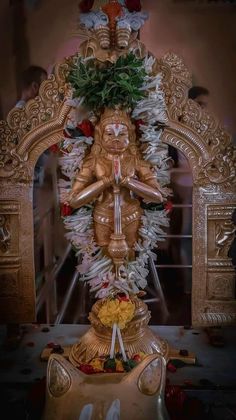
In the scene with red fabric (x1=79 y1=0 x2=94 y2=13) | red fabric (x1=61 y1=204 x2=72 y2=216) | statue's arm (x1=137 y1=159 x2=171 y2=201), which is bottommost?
red fabric (x1=61 y1=204 x2=72 y2=216)

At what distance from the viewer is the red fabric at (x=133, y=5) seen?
2966 millimetres

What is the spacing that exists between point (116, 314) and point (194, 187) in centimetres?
109

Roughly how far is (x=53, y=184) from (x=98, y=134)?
70 cm

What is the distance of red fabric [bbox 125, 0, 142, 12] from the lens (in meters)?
2.97

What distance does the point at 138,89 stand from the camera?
273 centimetres

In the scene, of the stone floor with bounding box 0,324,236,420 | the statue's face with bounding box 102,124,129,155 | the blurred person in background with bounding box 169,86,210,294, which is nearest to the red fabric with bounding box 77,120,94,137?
the statue's face with bounding box 102,124,129,155

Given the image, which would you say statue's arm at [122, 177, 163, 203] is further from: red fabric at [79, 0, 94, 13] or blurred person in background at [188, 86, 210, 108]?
red fabric at [79, 0, 94, 13]

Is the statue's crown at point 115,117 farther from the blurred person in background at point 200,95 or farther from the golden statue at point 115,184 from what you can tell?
the blurred person in background at point 200,95

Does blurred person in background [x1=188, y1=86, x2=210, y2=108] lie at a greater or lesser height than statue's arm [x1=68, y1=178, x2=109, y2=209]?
greater

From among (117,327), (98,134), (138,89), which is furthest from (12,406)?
(138,89)

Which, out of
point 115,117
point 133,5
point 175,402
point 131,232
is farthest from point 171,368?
point 133,5

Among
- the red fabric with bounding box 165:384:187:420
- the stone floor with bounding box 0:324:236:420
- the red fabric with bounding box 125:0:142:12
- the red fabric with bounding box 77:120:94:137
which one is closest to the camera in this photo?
the red fabric with bounding box 165:384:187:420

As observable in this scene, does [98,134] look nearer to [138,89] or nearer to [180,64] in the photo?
[138,89]

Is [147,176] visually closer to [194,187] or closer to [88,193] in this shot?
[88,193]
